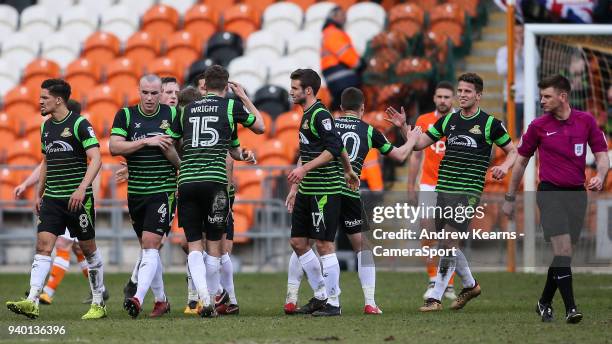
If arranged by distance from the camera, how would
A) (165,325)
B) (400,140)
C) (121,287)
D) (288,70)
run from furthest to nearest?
(288,70) < (400,140) < (121,287) < (165,325)

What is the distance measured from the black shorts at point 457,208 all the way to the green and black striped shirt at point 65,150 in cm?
326

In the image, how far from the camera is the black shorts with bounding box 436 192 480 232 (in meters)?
11.6

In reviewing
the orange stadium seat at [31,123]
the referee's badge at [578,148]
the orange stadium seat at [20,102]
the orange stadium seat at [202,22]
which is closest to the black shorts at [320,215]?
the referee's badge at [578,148]

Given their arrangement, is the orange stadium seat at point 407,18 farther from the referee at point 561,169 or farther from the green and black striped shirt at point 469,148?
the referee at point 561,169

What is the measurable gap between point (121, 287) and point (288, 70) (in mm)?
7619

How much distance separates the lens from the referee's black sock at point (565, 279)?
1003 centimetres

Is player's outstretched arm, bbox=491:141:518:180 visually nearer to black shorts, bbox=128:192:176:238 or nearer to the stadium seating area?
black shorts, bbox=128:192:176:238

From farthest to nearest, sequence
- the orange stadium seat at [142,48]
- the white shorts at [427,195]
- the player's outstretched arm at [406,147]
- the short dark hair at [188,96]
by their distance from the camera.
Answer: the orange stadium seat at [142,48] → the white shorts at [427,195] → the short dark hair at [188,96] → the player's outstretched arm at [406,147]

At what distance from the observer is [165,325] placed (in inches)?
401

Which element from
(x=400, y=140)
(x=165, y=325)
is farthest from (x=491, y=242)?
(x=165, y=325)

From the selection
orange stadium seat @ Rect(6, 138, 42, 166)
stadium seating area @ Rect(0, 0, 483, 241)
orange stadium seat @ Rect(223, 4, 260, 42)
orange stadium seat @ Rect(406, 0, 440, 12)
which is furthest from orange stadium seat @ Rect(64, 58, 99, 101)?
orange stadium seat @ Rect(406, 0, 440, 12)

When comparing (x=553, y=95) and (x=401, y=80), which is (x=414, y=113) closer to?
(x=401, y=80)

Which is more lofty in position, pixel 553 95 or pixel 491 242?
pixel 553 95

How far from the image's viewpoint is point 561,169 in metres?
10.3
